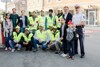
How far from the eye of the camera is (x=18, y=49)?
45.8ft

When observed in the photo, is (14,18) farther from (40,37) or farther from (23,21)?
(40,37)

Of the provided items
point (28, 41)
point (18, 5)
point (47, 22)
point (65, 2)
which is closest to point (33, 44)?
point (28, 41)

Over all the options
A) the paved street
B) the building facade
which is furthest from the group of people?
the building facade

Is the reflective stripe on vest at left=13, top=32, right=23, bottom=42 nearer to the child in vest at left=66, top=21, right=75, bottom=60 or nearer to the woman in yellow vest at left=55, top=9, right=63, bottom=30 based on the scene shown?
the woman in yellow vest at left=55, top=9, right=63, bottom=30

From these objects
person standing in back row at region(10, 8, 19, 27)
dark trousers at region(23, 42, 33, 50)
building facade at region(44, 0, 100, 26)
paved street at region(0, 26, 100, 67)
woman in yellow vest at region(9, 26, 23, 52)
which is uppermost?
building facade at region(44, 0, 100, 26)

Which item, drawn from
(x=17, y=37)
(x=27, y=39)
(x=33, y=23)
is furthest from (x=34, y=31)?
(x=17, y=37)

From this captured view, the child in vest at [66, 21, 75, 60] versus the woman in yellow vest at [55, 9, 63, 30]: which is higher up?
the woman in yellow vest at [55, 9, 63, 30]

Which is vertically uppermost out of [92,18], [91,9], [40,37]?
[91,9]

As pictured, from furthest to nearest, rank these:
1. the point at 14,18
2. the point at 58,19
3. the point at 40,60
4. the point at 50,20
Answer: the point at 14,18 < the point at 50,20 < the point at 58,19 < the point at 40,60

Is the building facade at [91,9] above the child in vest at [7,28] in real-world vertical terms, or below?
above

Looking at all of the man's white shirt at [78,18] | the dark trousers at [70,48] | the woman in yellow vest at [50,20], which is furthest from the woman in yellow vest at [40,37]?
the man's white shirt at [78,18]

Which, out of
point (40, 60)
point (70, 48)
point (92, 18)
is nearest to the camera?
point (40, 60)

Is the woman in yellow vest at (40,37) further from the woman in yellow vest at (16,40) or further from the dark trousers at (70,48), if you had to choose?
the dark trousers at (70,48)

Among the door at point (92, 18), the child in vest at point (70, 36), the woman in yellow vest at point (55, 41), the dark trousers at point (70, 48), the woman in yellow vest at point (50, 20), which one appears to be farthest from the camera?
the door at point (92, 18)
